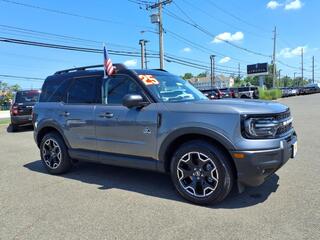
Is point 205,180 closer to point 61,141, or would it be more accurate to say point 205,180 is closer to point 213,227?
point 213,227

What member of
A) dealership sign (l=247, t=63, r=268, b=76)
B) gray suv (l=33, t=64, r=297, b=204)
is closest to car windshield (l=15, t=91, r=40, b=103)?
gray suv (l=33, t=64, r=297, b=204)

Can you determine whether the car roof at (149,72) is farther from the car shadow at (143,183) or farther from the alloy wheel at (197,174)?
the car shadow at (143,183)

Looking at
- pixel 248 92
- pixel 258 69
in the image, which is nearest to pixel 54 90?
pixel 248 92

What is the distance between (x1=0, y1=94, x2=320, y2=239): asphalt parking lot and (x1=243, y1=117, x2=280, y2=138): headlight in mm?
935

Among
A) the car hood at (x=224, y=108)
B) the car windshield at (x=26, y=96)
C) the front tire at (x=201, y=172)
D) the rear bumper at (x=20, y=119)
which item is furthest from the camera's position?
the car windshield at (x=26, y=96)

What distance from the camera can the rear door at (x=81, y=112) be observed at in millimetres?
5402

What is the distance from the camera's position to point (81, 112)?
5.52 metres

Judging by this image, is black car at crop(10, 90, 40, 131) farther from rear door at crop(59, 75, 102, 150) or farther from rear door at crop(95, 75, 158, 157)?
rear door at crop(95, 75, 158, 157)

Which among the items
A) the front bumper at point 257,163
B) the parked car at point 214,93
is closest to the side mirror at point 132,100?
the front bumper at point 257,163

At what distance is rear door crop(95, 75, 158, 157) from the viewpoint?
15.1 ft

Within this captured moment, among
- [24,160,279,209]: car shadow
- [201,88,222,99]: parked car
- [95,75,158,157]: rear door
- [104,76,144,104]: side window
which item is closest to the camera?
[24,160,279,209]: car shadow

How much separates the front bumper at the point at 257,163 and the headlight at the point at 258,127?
0.20m

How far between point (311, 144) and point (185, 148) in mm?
4934

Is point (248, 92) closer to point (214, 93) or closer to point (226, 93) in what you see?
point (226, 93)
